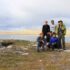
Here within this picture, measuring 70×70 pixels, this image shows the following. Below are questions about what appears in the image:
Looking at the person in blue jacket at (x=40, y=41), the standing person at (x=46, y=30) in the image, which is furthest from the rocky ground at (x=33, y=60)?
the standing person at (x=46, y=30)

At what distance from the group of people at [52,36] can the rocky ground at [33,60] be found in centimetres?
59

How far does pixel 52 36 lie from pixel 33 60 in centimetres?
475

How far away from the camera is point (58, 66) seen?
17203mm

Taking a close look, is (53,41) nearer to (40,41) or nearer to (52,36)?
(52,36)

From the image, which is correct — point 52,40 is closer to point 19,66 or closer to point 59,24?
point 59,24

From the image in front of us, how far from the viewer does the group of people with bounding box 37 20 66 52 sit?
23797 mm

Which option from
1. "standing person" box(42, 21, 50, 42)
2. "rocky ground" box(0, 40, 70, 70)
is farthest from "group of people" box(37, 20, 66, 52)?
"rocky ground" box(0, 40, 70, 70)

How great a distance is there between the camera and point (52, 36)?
24031 millimetres

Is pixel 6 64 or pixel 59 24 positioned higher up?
pixel 59 24

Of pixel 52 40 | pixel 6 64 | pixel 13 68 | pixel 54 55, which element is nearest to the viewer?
pixel 13 68

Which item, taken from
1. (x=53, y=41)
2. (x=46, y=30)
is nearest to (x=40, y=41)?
(x=53, y=41)

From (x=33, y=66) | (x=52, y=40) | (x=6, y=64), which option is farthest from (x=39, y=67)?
(x=52, y=40)

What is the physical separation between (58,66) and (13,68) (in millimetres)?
2136

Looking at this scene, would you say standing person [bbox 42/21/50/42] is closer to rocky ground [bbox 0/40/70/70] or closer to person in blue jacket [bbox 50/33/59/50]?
person in blue jacket [bbox 50/33/59/50]
